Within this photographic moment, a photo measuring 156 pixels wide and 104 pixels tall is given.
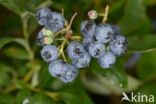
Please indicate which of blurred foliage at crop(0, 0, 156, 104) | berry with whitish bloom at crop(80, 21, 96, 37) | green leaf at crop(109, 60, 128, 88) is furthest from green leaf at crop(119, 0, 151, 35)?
berry with whitish bloom at crop(80, 21, 96, 37)

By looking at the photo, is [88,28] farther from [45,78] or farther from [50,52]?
[45,78]

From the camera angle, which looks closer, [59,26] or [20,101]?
[59,26]

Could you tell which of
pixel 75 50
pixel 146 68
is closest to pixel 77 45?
pixel 75 50

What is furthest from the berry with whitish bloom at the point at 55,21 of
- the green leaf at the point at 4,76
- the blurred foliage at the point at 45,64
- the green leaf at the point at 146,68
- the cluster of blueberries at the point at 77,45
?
the green leaf at the point at 146,68

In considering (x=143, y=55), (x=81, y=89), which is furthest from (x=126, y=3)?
(x=81, y=89)

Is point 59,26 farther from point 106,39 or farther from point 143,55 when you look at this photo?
point 143,55

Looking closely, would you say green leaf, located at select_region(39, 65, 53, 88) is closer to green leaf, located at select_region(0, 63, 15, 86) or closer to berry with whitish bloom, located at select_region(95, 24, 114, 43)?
green leaf, located at select_region(0, 63, 15, 86)

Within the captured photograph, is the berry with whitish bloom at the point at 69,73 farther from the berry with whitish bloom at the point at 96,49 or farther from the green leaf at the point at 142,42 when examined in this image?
the green leaf at the point at 142,42

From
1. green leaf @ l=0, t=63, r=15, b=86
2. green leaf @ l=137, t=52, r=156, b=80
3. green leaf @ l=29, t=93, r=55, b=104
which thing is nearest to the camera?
green leaf @ l=29, t=93, r=55, b=104

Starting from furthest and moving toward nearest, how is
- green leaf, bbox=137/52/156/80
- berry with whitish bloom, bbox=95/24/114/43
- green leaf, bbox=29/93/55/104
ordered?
green leaf, bbox=137/52/156/80 < green leaf, bbox=29/93/55/104 < berry with whitish bloom, bbox=95/24/114/43
